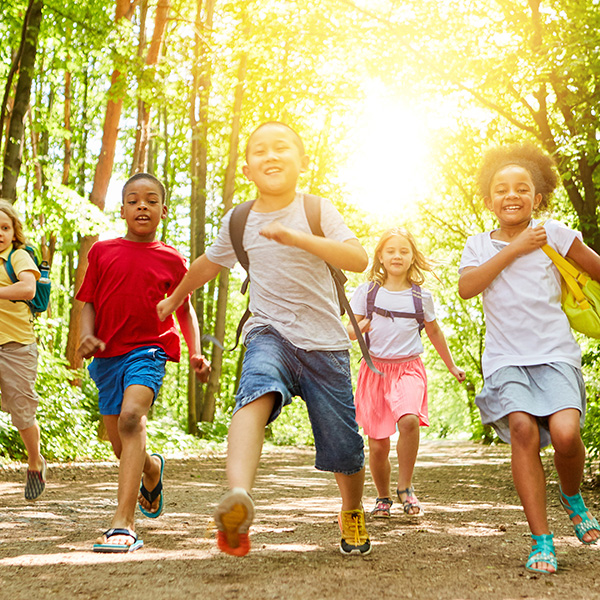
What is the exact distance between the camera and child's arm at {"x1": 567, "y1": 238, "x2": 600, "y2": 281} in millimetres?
4473

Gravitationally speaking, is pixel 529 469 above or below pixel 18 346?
below

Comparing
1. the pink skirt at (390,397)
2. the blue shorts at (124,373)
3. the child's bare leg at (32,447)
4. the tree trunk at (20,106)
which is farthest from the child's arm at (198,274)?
the tree trunk at (20,106)

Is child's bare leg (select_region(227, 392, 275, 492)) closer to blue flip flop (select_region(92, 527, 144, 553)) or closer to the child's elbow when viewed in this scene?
blue flip flop (select_region(92, 527, 144, 553))

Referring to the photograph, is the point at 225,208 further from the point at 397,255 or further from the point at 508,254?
the point at 508,254

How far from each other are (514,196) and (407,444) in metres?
2.66

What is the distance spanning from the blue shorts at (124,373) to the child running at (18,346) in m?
1.67

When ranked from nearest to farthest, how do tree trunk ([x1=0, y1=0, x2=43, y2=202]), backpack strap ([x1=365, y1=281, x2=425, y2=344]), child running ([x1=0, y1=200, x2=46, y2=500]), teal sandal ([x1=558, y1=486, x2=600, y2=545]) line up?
1. teal sandal ([x1=558, y1=486, x2=600, y2=545])
2. child running ([x1=0, y1=200, x2=46, y2=500])
3. backpack strap ([x1=365, y1=281, x2=425, y2=344])
4. tree trunk ([x1=0, y1=0, x2=43, y2=202])

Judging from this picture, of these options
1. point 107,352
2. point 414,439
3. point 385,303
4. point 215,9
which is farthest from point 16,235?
point 215,9

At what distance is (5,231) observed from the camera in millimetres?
6652

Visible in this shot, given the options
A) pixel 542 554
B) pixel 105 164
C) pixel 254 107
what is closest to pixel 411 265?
pixel 542 554

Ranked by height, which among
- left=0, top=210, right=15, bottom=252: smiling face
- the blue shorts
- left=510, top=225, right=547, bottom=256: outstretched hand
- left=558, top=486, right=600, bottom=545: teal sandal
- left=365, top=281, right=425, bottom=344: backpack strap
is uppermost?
left=0, top=210, right=15, bottom=252: smiling face

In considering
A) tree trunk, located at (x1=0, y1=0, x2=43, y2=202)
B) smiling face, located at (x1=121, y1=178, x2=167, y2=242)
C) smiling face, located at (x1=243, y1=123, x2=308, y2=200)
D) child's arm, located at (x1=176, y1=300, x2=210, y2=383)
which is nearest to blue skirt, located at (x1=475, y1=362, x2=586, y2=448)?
smiling face, located at (x1=243, y1=123, x2=308, y2=200)

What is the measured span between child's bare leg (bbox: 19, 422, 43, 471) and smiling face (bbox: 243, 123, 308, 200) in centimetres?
385

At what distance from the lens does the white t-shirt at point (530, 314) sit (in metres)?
4.32
